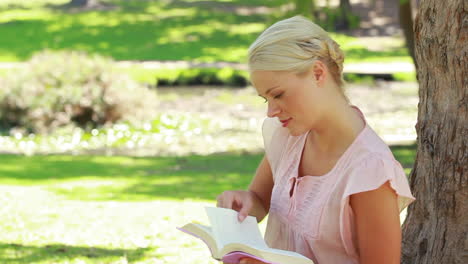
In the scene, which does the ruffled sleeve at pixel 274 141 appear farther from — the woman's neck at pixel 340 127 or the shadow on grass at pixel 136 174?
the shadow on grass at pixel 136 174

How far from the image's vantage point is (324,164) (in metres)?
3.00

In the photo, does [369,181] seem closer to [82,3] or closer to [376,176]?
[376,176]

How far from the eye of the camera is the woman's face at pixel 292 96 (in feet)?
9.27

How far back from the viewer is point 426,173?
3.51m

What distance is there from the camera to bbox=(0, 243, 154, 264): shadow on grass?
5402mm

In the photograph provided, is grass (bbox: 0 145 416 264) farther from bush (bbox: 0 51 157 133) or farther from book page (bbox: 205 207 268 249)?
bush (bbox: 0 51 157 133)

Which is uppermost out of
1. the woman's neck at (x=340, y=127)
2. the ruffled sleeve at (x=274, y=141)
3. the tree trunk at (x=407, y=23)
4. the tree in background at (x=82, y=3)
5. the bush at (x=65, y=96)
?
the woman's neck at (x=340, y=127)

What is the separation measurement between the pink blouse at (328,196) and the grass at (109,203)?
2250 millimetres

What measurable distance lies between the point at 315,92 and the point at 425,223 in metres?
0.99

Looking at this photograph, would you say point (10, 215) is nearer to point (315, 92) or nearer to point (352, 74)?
point (315, 92)

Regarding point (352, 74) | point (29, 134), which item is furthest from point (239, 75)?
point (29, 134)

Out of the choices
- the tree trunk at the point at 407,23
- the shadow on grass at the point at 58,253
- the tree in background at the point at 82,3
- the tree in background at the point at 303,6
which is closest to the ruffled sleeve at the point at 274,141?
the shadow on grass at the point at 58,253

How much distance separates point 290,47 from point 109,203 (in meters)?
5.03

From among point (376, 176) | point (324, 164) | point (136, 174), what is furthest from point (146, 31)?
point (376, 176)
